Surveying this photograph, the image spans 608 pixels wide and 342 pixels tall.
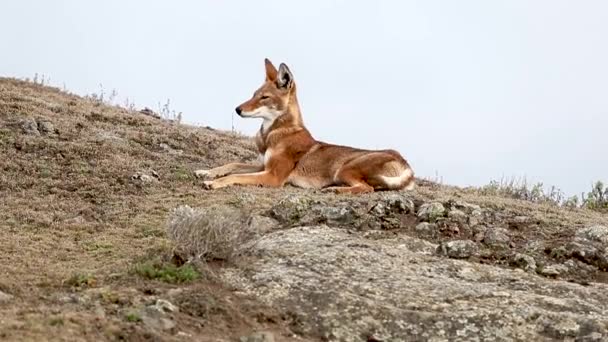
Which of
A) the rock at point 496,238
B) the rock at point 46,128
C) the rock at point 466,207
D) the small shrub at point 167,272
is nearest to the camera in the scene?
the small shrub at point 167,272

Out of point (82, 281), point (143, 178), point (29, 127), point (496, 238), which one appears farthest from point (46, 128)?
point (496, 238)

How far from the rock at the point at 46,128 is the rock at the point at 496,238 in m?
7.30

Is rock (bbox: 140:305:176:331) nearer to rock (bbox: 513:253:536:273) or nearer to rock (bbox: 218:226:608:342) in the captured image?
rock (bbox: 218:226:608:342)

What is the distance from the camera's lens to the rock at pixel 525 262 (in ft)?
28.6

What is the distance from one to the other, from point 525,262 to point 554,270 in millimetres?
269

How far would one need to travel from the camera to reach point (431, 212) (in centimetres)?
980

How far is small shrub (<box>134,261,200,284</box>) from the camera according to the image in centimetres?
731

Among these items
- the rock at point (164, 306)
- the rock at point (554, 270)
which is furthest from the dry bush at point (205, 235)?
the rock at point (554, 270)

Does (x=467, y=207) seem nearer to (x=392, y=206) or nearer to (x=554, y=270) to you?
(x=392, y=206)

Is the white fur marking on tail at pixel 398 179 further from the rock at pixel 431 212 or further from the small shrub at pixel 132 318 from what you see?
the small shrub at pixel 132 318

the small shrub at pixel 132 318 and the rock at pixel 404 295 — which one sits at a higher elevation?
the rock at pixel 404 295

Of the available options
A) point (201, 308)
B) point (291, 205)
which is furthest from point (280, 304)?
point (291, 205)

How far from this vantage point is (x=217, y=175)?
12.9 meters

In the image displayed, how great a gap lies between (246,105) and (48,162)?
9.32ft
